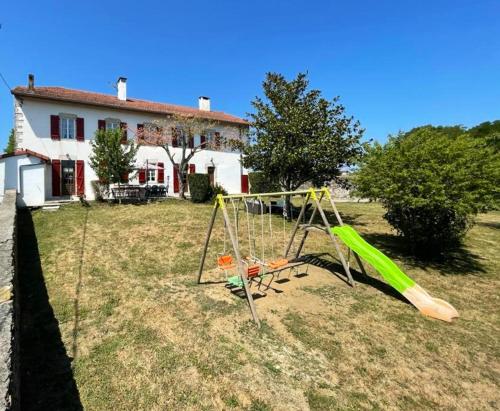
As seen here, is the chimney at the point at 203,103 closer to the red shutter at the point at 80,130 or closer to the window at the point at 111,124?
the window at the point at 111,124

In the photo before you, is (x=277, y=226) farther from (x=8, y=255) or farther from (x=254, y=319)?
(x=8, y=255)

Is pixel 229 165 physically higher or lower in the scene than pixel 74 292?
higher

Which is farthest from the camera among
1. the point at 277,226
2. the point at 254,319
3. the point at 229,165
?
the point at 229,165

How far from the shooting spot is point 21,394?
301cm

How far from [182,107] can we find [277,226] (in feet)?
52.1

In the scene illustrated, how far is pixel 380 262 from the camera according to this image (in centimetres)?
568

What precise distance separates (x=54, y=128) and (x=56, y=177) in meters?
2.61

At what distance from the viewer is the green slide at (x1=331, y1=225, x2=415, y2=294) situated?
5418mm

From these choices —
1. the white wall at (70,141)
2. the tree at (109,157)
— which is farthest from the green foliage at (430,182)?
the white wall at (70,141)

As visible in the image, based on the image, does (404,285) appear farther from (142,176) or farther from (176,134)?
(176,134)

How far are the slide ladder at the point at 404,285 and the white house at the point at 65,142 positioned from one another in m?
8.78

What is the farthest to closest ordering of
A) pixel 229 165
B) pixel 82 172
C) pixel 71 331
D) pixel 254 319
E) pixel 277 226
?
pixel 229 165
pixel 82 172
pixel 277 226
pixel 254 319
pixel 71 331

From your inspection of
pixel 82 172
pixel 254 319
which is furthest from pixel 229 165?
pixel 254 319

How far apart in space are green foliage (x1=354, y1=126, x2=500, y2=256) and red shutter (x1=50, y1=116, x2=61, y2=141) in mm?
15796
